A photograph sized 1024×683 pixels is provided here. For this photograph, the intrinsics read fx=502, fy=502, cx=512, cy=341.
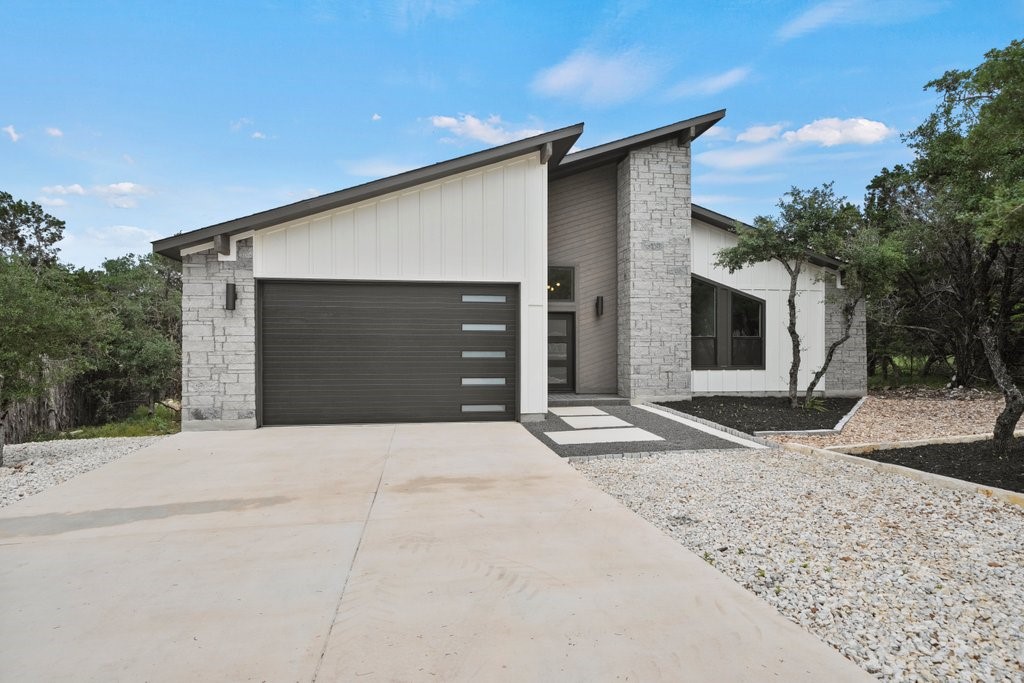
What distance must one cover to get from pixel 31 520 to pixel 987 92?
15.7 metres

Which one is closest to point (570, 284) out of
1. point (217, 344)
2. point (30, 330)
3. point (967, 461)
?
point (217, 344)

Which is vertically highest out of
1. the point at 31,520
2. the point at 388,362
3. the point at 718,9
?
the point at 718,9

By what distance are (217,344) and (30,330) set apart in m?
2.00

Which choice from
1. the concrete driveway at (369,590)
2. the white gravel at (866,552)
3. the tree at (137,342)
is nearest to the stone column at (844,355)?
the white gravel at (866,552)

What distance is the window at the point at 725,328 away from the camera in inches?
387

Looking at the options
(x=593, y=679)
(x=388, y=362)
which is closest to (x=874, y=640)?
(x=593, y=679)

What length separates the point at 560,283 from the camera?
9867mm

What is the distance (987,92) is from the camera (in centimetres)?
999

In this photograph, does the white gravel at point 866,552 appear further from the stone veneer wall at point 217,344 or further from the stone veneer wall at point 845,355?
the stone veneer wall at point 845,355

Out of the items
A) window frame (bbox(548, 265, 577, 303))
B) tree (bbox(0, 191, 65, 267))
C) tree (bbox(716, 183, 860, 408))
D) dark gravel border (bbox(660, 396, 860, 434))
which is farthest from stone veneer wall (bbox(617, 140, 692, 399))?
tree (bbox(0, 191, 65, 267))

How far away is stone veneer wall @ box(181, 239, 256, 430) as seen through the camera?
695 centimetres

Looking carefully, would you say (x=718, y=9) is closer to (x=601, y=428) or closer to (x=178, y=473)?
(x=601, y=428)

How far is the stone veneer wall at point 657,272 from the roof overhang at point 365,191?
243 centimetres

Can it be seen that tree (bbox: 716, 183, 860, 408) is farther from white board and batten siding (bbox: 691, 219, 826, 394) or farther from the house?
the house
